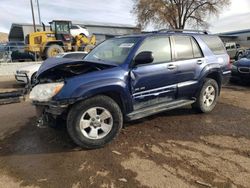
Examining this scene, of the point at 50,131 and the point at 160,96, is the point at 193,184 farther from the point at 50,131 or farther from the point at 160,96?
the point at 50,131

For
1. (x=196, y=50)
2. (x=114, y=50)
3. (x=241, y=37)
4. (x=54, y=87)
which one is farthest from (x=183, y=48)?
(x=241, y=37)

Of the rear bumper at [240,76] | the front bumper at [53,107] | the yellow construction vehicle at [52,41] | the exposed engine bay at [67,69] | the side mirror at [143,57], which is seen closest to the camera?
the front bumper at [53,107]

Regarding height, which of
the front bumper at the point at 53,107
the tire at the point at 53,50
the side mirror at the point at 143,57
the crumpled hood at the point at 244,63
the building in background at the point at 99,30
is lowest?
the front bumper at the point at 53,107

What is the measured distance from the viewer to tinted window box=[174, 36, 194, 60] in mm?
5348

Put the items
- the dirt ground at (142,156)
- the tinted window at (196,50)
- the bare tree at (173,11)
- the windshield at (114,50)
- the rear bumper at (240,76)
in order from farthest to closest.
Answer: the bare tree at (173,11), the rear bumper at (240,76), the tinted window at (196,50), the windshield at (114,50), the dirt ground at (142,156)

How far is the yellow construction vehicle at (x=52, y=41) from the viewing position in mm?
18922

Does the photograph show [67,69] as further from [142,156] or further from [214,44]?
[214,44]

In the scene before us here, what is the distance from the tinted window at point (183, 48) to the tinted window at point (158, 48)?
0.23 m

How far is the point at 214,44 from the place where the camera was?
626cm

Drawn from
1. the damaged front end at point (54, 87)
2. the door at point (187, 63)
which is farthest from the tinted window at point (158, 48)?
the damaged front end at point (54, 87)

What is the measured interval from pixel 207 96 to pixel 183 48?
1.26 meters

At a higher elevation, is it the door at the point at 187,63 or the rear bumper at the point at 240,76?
the door at the point at 187,63

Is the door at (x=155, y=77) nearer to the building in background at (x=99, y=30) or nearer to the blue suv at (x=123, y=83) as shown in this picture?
the blue suv at (x=123, y=83)

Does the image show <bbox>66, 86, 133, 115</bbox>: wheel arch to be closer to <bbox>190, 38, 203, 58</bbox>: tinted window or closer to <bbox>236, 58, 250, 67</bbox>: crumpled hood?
<bbox>190, 38, 203, 58</bbox>: tinted window
